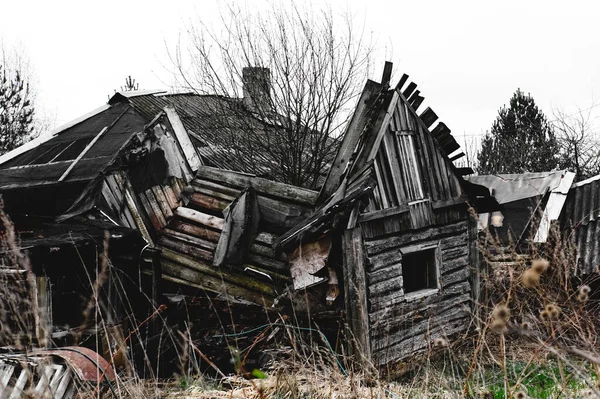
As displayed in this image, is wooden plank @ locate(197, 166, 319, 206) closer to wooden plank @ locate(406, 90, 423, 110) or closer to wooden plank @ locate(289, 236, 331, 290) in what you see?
wooden plank @ locate(289, 236, 331, 290)

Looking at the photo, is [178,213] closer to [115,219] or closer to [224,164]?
[115,219]

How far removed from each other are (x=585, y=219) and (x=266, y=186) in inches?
277

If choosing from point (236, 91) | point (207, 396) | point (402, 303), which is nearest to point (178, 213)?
point (402, 303)

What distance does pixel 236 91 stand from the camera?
46.4 ft

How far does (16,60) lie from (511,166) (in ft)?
85.2

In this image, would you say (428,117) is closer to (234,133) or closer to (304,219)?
(304,219)

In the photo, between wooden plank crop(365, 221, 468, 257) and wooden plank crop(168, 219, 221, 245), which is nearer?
wooden plank crop(365, 221, 468, 257)

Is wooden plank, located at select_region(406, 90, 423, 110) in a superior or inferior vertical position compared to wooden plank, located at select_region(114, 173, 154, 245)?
superior

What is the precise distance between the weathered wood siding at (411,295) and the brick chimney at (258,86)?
6206mm

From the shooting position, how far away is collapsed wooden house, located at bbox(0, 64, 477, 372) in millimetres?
7289

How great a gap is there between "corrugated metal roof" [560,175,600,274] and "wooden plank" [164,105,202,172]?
665 centimetres

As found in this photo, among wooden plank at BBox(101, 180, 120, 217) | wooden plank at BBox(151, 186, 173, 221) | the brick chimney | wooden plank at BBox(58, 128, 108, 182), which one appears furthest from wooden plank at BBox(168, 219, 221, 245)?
the brick chimney

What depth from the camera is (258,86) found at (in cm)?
1358

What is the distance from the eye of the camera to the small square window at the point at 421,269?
872 cm
